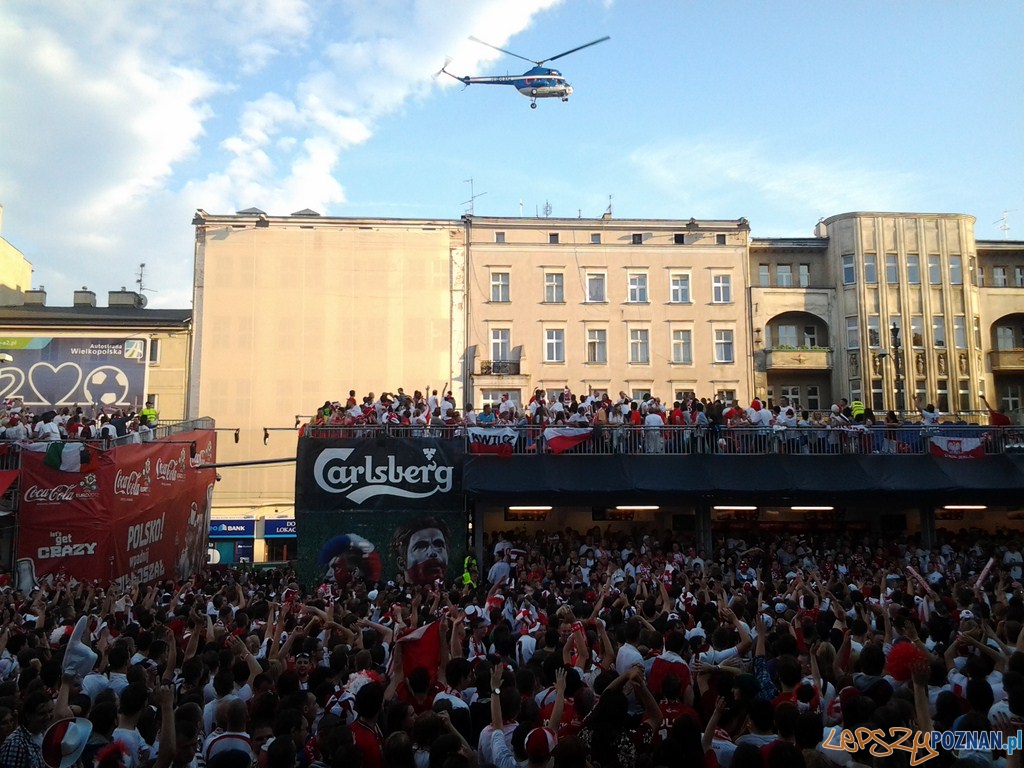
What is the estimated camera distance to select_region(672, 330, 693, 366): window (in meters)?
38.9

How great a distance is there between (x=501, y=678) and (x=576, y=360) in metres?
32.8

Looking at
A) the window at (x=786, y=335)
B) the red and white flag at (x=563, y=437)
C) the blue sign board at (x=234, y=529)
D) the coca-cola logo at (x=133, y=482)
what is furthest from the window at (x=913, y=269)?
the coca-cola logo at (x=133, y=482)

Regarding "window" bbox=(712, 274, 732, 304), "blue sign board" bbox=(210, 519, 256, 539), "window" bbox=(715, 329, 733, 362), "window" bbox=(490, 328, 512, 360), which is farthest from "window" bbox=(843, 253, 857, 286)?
"blue sign board" bbox=(210, 519, 256, 539)

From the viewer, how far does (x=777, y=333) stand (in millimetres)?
40938

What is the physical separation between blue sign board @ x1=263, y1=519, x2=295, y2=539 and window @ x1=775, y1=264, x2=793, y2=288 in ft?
85.9

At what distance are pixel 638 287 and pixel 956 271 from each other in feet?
53.1

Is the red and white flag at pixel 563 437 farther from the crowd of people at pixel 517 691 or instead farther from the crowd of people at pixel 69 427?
the crowd of people at pixel 517 691

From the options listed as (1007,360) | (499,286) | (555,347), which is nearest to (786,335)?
(1007,360)

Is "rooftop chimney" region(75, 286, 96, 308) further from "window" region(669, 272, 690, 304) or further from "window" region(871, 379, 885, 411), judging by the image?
"window" region(871, 379, 885, 411)

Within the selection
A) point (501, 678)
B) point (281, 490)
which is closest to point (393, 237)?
point (281, 490)

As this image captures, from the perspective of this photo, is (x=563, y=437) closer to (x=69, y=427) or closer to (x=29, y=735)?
(x=69, y=427)

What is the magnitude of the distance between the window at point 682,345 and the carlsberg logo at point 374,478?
59.5ft

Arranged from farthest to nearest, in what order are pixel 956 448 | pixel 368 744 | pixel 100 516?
pixel 956 448 → pixel 100 516 → pixel 368 744

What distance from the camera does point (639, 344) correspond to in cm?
3891
